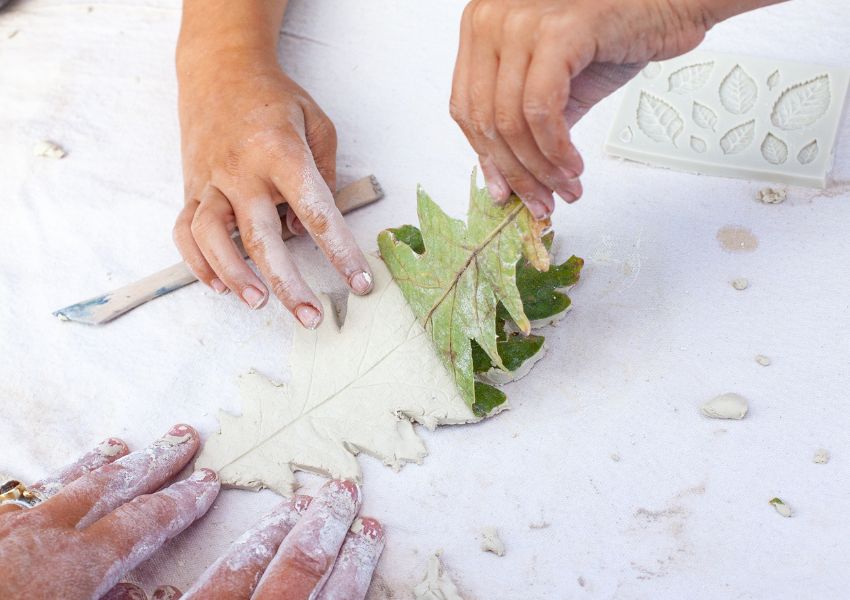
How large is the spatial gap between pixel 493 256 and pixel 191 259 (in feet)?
1.81

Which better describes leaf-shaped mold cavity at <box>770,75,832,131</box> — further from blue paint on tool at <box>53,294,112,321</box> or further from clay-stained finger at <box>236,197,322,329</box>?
blue paint on tool at <box>53,294,112,321</box>

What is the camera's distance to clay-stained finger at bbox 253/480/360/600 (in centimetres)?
104

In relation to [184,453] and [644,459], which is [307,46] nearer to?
[184,453]

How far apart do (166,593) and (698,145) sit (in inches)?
46.8

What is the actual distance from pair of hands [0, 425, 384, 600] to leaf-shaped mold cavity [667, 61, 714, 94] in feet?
3.21

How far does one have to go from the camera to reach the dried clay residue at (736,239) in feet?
4.55

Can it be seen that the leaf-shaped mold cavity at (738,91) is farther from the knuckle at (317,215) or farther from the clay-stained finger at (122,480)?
the clay-stained finger at (122,480)

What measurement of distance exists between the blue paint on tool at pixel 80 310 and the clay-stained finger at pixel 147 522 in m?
0.42

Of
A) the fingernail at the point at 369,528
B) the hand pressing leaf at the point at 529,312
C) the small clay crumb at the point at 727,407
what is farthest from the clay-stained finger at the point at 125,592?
the small clay crumb at the point at 727,407

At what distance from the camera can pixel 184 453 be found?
1.26 m

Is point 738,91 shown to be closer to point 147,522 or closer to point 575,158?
point 575,158

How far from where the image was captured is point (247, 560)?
110 cm

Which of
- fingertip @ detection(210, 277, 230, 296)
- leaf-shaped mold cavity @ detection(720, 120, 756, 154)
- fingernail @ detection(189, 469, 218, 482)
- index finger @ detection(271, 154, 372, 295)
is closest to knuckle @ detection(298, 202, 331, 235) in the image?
index finger @ detection(271, 154, 372, 295)

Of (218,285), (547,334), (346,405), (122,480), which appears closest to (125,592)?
(122,480)
